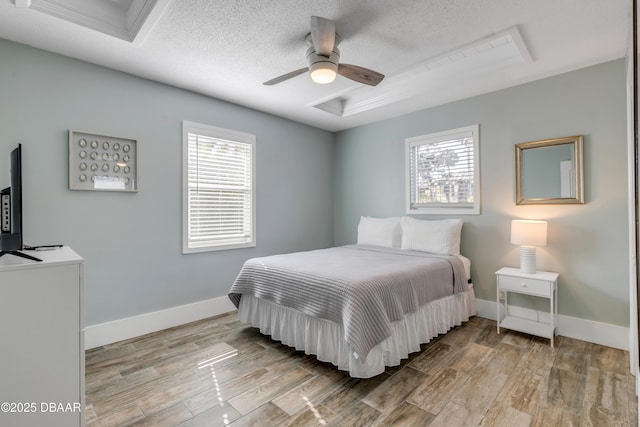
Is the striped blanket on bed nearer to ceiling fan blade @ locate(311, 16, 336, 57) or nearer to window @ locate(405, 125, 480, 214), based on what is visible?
window @ locate(405, 125, 480, 214)

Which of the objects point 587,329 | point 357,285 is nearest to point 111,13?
point 357,285

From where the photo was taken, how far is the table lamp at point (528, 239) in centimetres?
286

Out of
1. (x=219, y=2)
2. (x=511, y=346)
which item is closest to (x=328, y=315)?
(x=511, y=346)

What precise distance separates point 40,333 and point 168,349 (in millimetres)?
1538

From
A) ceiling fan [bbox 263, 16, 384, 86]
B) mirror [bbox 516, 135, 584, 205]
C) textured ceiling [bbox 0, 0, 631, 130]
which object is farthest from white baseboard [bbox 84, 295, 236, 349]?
mirror [bbox 516, 135, 584, 205]

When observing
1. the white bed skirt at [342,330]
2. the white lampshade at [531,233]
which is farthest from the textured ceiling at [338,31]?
the white bed skirt at [342,330]

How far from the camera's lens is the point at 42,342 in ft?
4.47

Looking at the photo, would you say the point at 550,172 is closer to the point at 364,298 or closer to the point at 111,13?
the point at 364,298

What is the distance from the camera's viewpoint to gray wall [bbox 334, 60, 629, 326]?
8.93ft

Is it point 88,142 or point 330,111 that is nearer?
point 88,142

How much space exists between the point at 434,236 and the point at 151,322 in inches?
126

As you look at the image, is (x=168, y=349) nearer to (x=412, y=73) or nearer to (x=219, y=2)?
(x=219, y=2)

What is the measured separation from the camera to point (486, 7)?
2.05m

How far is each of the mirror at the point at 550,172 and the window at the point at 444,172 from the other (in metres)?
0.45
